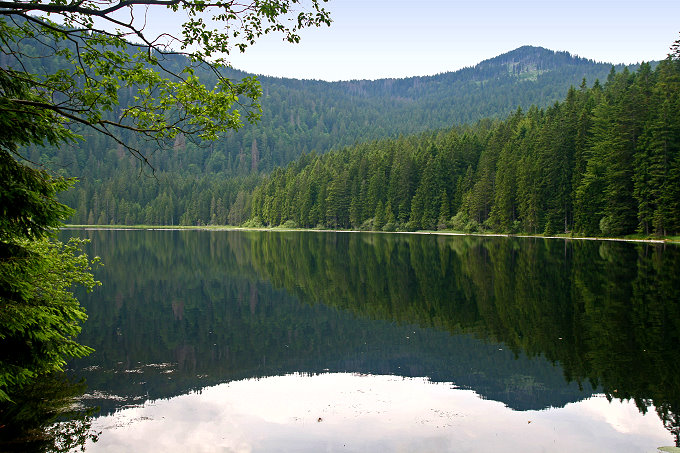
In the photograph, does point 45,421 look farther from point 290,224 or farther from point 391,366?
point 290,224

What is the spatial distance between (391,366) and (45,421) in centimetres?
872

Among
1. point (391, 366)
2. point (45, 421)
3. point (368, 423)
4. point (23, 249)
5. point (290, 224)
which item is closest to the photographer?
point (23, 249)

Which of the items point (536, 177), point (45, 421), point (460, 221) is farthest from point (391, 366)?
point (460, 221)

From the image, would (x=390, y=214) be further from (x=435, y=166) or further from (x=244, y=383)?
(x=244, y=383)

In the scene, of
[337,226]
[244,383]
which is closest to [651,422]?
[244,383]

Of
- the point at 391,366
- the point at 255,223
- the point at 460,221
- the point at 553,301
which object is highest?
the point at 391,366

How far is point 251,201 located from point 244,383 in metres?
167

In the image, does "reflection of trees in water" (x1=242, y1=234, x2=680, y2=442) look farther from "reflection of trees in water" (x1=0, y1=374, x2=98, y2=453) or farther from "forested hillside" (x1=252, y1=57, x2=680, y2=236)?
"forested hillside" (x1=252, y1=57, x2=680, y2=236)

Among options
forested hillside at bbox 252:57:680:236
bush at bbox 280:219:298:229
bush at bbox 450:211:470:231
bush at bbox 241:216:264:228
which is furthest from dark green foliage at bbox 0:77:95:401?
bush at bbox 241:216:264:228

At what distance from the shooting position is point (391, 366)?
15.2m

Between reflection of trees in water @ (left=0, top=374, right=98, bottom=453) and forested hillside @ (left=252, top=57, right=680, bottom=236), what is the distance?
64.4 m

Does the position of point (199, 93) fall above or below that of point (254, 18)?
below

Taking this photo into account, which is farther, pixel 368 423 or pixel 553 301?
pixel 553 301

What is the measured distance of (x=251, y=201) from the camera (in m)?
178
